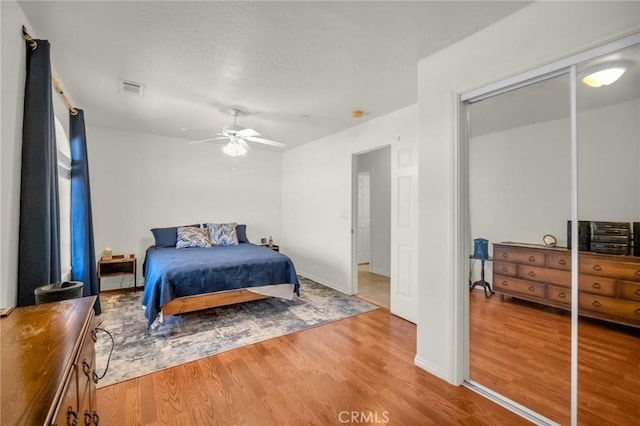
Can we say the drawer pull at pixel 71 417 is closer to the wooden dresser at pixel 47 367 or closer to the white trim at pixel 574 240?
the wooden dresser at pixel 47 367

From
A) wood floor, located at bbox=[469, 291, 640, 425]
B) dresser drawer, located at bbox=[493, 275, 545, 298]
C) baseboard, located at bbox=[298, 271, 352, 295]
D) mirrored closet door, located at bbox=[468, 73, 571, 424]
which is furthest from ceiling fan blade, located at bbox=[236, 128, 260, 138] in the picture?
dresser drawer, located at bbox=[493, 275, 545, 298]

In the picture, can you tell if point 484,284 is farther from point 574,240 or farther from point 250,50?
point 250,50

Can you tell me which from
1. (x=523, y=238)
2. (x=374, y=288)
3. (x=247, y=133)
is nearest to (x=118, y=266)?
(x=247, y=133)

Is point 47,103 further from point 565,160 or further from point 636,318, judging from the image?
point 636,318

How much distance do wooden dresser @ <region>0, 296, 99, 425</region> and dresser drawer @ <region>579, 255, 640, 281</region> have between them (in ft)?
8.42

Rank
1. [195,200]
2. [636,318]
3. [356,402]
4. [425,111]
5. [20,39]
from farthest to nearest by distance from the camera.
Answer: [195,200], [425,111], [636,318], [356,402], [20,39]

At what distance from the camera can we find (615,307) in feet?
6.68

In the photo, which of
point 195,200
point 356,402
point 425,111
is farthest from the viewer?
point 195,200

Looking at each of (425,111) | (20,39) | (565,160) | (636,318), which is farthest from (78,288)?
(636,318)

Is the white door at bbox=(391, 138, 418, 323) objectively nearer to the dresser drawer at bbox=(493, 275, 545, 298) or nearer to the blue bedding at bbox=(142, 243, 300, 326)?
the dresser drawer at bbox=(493, 275, 545, 298)

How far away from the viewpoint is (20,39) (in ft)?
5.49

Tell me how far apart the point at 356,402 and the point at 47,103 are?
278 centimetres

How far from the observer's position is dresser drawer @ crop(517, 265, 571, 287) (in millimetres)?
1896

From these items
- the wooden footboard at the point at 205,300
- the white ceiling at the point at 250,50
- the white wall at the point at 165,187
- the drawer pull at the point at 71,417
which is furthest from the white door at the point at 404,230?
the white wall at the point at 165,187
